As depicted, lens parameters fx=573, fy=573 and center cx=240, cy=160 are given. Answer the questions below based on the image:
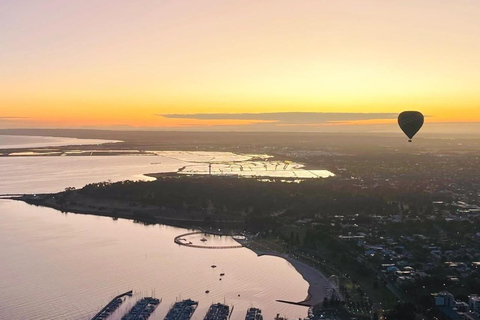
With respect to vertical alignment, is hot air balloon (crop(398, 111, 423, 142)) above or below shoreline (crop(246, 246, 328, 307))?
above

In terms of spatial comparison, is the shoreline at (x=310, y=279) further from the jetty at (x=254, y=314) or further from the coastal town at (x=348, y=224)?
the jetty at (x=254, y=314)

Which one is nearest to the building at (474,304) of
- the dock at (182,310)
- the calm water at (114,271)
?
the calm water at (114,271)

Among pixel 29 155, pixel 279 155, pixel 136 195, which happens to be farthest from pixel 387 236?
pixel 29 155

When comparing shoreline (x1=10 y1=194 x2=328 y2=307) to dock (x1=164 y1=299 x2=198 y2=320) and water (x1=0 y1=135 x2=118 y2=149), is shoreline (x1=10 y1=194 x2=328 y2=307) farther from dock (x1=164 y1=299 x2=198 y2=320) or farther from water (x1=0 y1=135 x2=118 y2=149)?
water (x1=0 y1=135 x2=118 y2=149)

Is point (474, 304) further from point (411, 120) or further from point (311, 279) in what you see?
point (411, 120)

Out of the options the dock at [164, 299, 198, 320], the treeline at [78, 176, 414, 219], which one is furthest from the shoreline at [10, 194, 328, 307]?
the dock at [164, 299, 198, 320]
